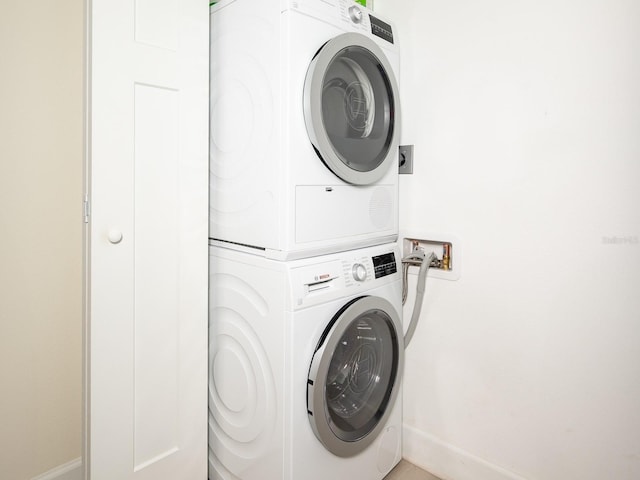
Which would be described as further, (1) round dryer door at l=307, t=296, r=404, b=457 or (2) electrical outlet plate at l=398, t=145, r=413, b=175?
(2) electrical outlet plate at l=398, t=145, r=413, b=175

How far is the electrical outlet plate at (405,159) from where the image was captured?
1.82 m

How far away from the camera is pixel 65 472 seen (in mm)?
1563

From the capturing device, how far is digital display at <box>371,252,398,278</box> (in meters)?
1.62

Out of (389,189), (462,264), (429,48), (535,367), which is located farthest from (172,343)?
(429,48)

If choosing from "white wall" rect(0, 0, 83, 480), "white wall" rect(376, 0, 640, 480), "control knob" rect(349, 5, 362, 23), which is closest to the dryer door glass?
"control knob" rect(349, 5, 362, 23)

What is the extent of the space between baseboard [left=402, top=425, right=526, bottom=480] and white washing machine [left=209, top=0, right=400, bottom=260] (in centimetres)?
94

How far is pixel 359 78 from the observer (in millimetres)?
1547

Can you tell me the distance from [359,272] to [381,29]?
3.28ft

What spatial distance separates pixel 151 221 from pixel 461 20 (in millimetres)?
1421

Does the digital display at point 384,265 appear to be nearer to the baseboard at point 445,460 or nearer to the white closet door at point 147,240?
the white closet door at point 147,240

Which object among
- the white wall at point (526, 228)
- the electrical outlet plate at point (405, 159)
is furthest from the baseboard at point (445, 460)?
the electrical outlet plate at point (405, 159)

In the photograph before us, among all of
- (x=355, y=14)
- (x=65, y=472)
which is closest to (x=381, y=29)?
(x=355, y=14)

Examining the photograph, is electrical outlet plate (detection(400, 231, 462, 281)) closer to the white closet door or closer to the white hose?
the white hose

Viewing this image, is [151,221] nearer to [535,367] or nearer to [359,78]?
[359,78]
